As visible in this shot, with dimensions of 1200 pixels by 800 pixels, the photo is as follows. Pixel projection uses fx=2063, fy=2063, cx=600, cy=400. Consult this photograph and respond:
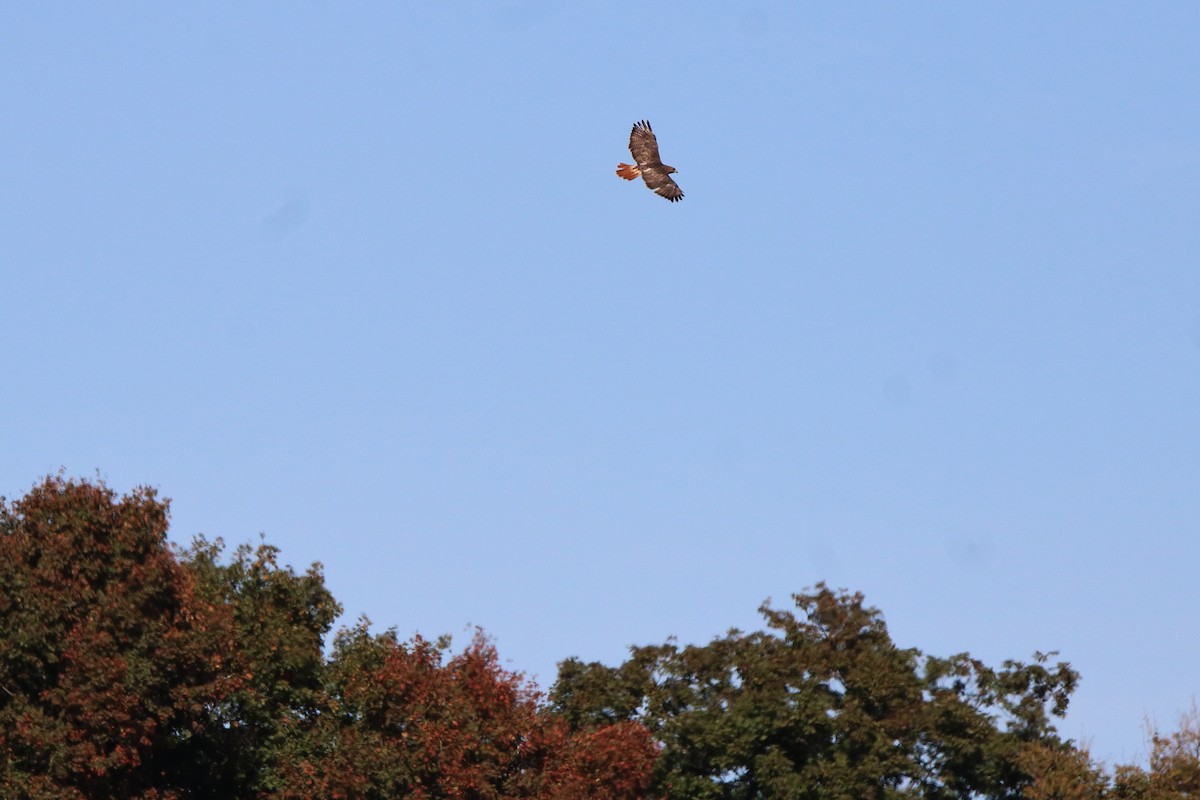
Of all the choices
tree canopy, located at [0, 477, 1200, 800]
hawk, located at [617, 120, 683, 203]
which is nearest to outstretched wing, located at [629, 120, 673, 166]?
hawk, located at [617, 120, 683, 203]

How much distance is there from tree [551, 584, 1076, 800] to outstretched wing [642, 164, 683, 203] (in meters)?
26.0

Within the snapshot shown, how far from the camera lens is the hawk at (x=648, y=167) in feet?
129

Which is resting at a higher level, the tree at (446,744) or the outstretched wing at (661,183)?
the outstretched wing at (661,183)

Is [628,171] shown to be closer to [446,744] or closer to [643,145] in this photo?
[643,145]

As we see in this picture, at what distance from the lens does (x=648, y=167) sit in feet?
131

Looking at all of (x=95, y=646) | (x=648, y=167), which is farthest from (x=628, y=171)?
(x=95, y=646)

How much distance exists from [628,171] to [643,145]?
31.2 inches

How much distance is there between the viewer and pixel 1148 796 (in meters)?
55.9

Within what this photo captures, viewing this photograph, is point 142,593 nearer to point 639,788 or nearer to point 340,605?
point 340,605

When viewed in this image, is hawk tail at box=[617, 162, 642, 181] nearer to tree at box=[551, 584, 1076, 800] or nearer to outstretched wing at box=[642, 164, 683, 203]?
outstretched wing at box=[642, 164, 683, 203]

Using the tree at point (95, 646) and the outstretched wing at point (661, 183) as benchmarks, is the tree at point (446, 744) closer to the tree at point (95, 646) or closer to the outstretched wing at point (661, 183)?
the tree at point (95, 646)

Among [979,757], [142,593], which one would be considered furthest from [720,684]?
[142,593]

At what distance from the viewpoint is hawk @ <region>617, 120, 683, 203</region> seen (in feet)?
129

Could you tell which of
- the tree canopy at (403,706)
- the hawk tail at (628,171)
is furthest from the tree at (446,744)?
the hawk tail at (628,171)
